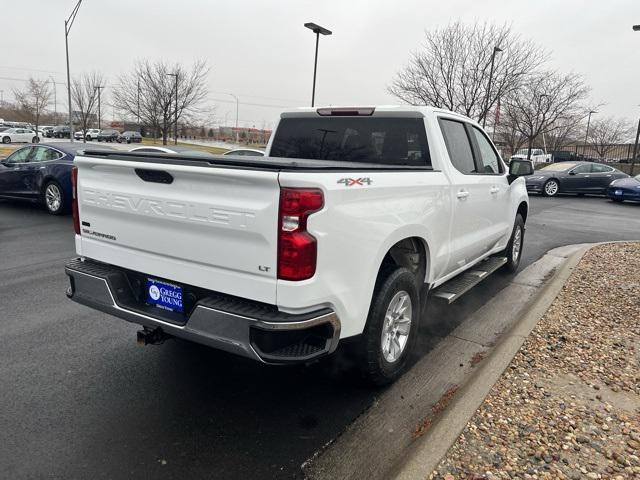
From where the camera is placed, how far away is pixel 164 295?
3012 mm

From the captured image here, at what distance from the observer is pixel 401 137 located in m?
4.17

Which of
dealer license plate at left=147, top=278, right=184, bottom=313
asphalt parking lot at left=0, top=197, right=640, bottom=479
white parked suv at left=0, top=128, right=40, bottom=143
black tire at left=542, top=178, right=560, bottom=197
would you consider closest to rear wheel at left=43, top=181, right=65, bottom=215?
asphalt parking lot at left=0, top=197, right=640, bottom=479

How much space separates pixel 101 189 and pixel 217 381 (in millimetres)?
1539

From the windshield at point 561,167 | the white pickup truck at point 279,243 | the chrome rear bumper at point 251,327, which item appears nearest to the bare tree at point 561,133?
the windshield at point 561,167

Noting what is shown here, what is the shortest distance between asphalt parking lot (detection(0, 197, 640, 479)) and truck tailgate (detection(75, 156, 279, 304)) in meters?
0.87

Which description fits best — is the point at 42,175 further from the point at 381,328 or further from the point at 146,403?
the point at 381,328

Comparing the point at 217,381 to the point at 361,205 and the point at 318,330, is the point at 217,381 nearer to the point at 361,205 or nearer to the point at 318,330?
the point at 318,330

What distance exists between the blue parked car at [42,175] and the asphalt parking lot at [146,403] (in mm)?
5783

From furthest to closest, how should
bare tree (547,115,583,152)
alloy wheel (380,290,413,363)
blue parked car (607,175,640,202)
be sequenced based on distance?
bare tree (547,115,583,152) < blue parked car (607,175,640,202) < alloy wheel (380,290,413,363)

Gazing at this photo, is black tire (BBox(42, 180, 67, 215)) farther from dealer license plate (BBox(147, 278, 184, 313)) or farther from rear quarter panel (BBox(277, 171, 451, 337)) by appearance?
rear quarter panel (BBox(277, 171, 451, 337))

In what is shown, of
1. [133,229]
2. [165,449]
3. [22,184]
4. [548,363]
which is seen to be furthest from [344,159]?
[22,184]

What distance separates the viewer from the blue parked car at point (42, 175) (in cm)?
1015

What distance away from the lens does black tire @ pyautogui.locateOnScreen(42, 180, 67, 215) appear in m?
10.1

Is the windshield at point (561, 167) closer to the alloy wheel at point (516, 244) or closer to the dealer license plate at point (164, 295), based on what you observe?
the alloy wheel at point (516, 244)
